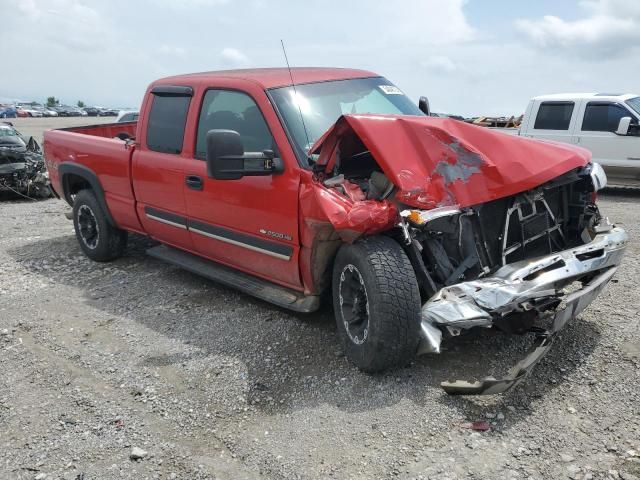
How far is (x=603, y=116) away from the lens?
10.7 metres

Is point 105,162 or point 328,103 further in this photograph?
point 105,162

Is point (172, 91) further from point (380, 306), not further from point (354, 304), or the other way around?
point (380, 306)

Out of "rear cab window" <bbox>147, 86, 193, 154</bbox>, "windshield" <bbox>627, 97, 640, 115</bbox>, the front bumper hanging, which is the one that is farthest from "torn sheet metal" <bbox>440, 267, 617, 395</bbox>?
"windshield" <bbox>627, 97, 640, 115</bbox>

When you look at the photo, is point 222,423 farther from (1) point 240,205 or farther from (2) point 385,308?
(1) point 240,205

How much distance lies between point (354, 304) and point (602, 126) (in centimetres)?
882

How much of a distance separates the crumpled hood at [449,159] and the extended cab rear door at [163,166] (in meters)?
1.82

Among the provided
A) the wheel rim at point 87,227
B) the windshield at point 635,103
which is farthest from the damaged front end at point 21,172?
the windshield at point 635,103

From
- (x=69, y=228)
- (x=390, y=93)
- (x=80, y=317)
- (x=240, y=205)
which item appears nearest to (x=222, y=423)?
(x=240, y=205)

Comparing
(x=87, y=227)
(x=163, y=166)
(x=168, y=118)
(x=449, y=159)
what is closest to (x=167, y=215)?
(x=163, y=166)

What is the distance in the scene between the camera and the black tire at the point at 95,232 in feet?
20.9

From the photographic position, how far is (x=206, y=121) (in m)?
4.86

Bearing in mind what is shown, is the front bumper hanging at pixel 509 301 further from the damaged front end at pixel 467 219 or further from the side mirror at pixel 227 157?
the side mirror at pixel 227 157

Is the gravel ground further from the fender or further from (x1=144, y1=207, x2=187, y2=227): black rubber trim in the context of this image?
the fender

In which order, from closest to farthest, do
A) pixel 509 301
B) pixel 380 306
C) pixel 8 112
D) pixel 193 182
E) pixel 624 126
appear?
pixel 509 301, pixel 380 306, pixel 193 182, pixel 624 126, pixel 8 112
